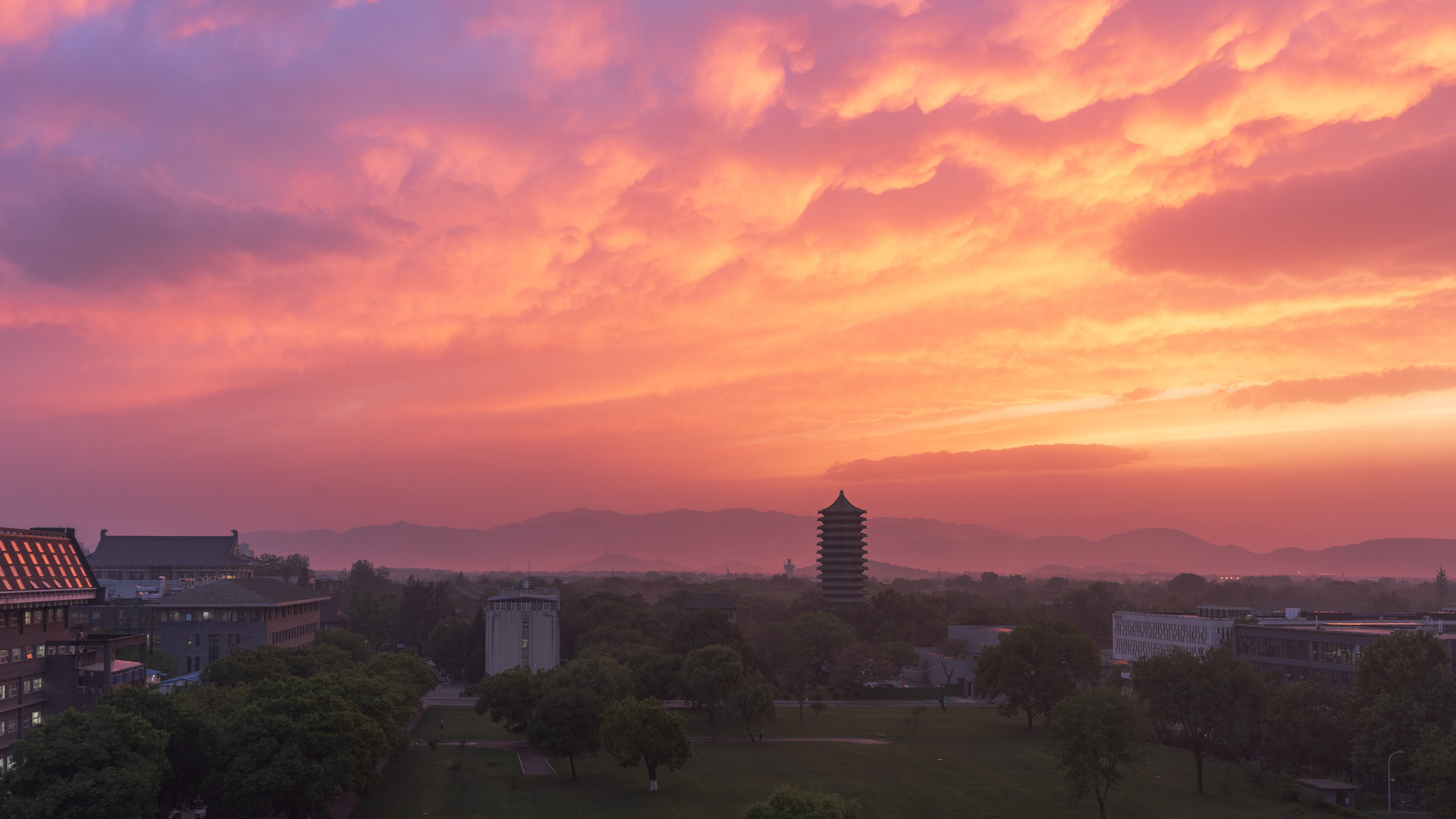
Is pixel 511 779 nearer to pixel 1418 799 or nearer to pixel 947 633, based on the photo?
pixel 1418 799

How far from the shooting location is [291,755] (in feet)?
208

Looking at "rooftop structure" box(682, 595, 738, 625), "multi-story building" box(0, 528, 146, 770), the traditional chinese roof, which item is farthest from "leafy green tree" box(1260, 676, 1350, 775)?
"rooftop structure" box(682, 595, 738, 625)

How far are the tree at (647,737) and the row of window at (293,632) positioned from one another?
7402cm

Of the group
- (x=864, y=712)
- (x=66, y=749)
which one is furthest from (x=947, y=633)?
(x=66, y=749)

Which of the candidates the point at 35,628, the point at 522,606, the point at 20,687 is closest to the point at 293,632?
the point at 522,606

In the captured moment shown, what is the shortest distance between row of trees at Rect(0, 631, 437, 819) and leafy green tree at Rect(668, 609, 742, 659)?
56.5m

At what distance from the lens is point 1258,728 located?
9212 centimetres

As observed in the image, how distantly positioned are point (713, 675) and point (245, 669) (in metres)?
46.6

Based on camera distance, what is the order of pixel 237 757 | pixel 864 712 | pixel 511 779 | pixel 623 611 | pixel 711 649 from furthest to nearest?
pixel 623 611 → pixel 864 712 → pixel 711 649 → pixel 511 779 → pixel 237 757

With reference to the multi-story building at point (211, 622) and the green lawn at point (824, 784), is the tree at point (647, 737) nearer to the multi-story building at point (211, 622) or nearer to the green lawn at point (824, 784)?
the green lawn at point (824, 784)

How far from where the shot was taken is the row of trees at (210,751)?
5512cm

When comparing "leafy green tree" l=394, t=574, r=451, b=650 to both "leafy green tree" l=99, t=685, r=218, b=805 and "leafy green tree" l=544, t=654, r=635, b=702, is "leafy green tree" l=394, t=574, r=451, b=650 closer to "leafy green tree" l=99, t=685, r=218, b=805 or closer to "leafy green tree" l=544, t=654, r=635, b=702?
"leafy green tree" l=544, t=654, r=635, b=702

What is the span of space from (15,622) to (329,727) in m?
31.9

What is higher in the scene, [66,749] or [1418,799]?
[66,749]
